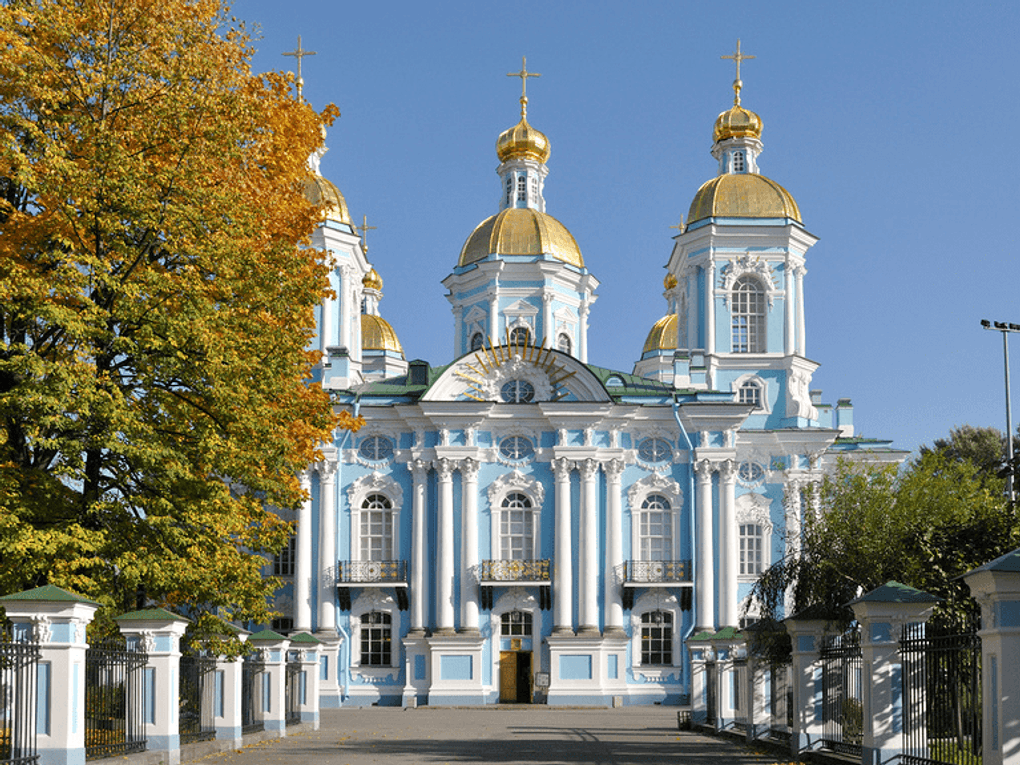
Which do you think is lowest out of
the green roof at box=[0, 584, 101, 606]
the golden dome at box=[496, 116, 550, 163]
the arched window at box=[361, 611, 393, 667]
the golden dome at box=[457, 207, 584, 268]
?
the arched window at box=[361, 611, 393, 667]

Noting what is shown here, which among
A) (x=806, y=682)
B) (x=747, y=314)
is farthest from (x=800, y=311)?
(x=806, y=682)

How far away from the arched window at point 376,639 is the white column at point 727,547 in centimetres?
880

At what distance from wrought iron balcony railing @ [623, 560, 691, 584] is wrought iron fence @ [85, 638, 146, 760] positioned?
890 inches

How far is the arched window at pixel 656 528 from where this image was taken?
36844 millimetres

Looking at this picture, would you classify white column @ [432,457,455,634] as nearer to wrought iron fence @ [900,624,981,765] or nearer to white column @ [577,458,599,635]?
white column @ [577,458,599,635]

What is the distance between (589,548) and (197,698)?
64.5 ft

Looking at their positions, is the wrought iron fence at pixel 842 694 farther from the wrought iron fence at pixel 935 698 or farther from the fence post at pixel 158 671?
the fence post at pixel 158 671

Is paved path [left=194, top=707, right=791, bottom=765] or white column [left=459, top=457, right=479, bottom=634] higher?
white column [left=459, top=457, right=479, bottom=634]

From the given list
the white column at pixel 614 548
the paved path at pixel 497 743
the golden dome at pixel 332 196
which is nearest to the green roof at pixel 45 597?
the paved path at pixel 497 743

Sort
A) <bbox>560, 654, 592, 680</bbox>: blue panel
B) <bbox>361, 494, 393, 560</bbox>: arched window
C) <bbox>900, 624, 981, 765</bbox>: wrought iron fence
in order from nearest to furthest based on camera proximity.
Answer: <bbox>900, 624, 981, 765</bbox>: wrought iron fence, <bbox>560, 654, 592, 680</bbox>: blue panel, <bbox>361, 494, 393, 560</bbox>: arched window

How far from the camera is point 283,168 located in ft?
57.8

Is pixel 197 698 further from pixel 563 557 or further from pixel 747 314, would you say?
pixel 747 314

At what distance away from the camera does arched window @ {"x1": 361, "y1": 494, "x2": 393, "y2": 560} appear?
37.0 m

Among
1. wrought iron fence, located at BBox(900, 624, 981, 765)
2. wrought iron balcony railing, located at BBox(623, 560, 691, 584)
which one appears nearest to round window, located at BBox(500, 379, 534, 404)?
wrought iron balcony railing, located at BBox(623, 560, 691, 584)
